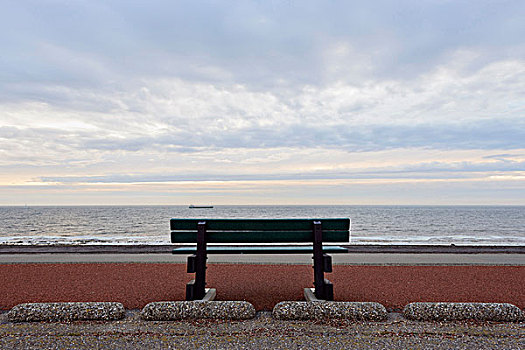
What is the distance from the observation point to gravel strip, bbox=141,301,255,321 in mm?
3391

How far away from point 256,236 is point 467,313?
226cm

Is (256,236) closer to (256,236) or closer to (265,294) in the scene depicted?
(256,236)

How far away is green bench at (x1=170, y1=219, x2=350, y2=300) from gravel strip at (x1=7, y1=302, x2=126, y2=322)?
963 millimetres

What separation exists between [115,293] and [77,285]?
97 centimetres

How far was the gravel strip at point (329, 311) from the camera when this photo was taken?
3373mm

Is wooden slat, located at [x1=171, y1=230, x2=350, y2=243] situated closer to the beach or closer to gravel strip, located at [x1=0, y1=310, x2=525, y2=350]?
the beach

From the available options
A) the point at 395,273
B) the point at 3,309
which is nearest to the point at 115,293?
the point at 3,309

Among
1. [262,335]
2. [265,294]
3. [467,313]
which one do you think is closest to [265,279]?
[265,294]

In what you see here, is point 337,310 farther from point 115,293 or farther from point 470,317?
point 115,293

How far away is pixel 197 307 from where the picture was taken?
136 inches

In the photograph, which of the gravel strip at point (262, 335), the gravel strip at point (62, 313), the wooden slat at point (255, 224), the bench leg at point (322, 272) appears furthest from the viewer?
the wooden slat at point (255, 224)

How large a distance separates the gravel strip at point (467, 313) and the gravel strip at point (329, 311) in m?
0.36

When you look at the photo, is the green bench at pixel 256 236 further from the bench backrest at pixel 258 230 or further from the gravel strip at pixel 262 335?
the gravel strip at pixel 262 335

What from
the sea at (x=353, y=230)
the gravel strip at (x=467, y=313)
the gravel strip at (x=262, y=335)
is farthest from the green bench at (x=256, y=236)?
the sea at (x=353, y=230)
